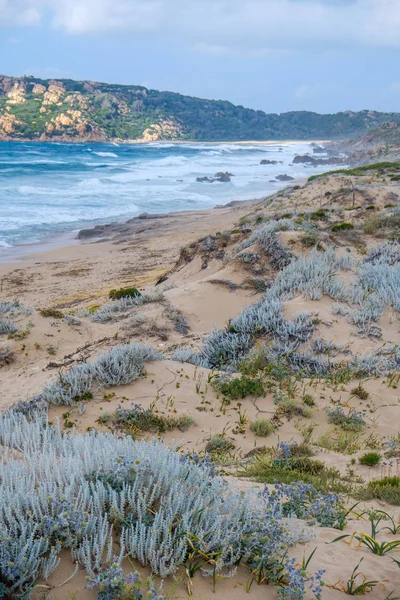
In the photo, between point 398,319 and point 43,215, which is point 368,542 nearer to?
point 398,319

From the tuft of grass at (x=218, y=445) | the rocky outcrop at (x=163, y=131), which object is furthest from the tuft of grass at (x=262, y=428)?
the rocky outcrop at (x=163, y=131)

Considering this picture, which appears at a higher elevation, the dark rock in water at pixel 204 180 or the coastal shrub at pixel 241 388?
the dark rock in water at pixel 204 180

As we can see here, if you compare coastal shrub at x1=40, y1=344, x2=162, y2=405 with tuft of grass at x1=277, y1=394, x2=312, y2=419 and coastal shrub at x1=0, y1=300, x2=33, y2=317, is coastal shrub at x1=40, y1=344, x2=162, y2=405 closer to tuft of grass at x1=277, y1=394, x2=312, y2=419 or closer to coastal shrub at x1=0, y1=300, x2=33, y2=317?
tuft of grass at x1=277, y1=394, x2=312, y2=419

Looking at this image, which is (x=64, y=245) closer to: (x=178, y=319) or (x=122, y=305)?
(x=122, y=305)

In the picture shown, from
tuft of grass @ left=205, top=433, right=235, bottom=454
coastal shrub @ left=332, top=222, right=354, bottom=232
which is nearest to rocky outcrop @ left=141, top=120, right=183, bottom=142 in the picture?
coastal shrub @ left=332, top=222, right=354, bottom=232

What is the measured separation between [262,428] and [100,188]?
42222 mm


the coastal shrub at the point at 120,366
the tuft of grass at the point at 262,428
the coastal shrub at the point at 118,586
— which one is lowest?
the tuft of grass at the point at 262,428

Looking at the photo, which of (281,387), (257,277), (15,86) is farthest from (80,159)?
(15,86)

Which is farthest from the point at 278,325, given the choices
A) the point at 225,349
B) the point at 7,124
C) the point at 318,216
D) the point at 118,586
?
the point at 7,124

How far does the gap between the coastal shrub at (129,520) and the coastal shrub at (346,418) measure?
2954 mm

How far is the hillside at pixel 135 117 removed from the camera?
116 m

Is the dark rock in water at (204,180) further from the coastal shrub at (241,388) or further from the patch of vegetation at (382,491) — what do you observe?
the patch of vegetation at (382,491)

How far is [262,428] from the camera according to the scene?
6.06 m

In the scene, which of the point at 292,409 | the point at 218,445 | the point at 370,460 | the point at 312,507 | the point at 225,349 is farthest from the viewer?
the point at 225,349
